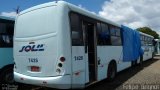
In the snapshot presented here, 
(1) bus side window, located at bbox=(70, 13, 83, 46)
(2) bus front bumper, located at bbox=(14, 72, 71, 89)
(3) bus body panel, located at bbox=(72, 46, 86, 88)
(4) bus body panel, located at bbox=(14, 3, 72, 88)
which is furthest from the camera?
(1) bus side window, located at bbox=(70, 13, 83, 46)

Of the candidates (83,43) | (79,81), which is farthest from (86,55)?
(79,81)

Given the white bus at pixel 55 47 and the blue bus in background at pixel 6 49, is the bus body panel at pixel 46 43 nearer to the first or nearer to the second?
the white bus at pixel 55 47

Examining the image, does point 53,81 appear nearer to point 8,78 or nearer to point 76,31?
point 76,31

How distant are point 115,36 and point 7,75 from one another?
556cm

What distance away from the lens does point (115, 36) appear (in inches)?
516

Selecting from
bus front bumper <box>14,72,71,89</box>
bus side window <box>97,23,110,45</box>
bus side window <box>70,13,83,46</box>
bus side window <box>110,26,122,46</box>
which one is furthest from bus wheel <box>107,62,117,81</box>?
bus front bumper <box>14,72,71,89</box>

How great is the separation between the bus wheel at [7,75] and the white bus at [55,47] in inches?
42.1

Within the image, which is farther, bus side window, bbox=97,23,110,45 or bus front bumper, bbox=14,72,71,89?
bus side window, bbox=97,23,110,45

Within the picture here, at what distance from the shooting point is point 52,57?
816cm

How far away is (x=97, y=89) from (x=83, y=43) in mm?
2336

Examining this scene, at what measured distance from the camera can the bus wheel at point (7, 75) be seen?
33.2 ft

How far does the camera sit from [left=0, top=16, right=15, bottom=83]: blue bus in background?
9.96m

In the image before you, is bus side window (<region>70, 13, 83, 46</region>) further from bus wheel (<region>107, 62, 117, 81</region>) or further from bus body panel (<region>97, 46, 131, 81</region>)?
bus wheel (<region>107, 62, 117, 81</region>)

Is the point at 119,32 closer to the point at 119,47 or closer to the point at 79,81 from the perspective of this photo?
the point at 119,47
